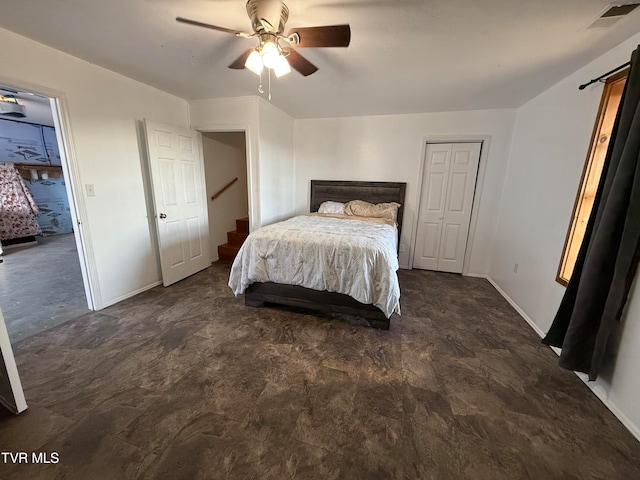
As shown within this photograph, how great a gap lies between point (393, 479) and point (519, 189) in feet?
10.7

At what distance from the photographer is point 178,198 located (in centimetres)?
317

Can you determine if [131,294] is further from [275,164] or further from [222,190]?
[275,164]

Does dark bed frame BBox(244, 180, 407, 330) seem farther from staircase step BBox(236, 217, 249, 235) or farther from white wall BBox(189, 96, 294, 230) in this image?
staircase step BBox(236, 217, 249, 235)

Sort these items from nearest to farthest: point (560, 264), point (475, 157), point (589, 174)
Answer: point (589, 174), point (560, 264), point (475, 157)

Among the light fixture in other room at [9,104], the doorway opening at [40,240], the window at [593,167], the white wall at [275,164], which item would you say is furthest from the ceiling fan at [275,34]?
the light fixture in other room at [9,104]

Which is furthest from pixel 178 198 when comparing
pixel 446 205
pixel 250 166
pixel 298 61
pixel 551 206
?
pixel 551 206

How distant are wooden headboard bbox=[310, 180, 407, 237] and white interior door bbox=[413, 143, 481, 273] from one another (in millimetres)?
372

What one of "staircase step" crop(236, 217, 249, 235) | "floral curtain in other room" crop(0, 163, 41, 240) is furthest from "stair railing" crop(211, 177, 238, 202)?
"floral curtain in other room" crop(0, 163, 41, 240)

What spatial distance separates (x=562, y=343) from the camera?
A: 186 centimetres

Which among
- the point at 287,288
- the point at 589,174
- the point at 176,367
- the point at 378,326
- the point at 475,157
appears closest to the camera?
the point at 176,367

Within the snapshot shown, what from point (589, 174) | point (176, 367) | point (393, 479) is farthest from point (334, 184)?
point (393, 479)

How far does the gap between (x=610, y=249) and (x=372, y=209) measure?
2.46m

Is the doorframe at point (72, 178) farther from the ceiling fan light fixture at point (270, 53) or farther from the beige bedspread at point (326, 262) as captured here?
the ceiling fan light fixture at point (270, 53)

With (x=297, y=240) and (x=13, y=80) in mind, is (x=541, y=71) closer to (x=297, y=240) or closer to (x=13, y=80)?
(x=297, y=240)
